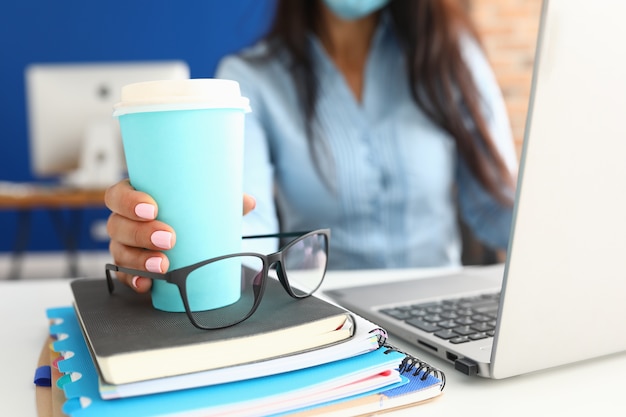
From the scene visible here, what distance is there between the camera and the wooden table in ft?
8.39

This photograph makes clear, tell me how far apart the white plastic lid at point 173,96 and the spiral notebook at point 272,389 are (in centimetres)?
18

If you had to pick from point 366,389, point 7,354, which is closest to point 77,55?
point 7,354

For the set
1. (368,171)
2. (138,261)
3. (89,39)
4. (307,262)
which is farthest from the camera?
(89,39)

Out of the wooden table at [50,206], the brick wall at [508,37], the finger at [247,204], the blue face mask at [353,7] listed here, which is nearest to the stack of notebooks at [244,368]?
the finger at [247,204]

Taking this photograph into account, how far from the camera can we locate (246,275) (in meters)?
0.49

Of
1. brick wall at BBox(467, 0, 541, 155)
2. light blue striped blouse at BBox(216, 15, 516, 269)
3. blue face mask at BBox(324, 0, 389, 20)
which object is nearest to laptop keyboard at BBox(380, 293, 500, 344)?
light blue striped blouse at BBox(216, 15, 516, 269)

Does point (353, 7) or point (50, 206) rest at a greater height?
point (353, 7)

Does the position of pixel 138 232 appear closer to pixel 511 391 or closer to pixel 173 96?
pixel 173 96

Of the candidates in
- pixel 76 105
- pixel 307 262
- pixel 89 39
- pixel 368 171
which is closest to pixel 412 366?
pixel 307 262

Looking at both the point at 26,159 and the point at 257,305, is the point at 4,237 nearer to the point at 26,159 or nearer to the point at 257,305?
the point at 26,159

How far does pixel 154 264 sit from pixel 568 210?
0.95ft

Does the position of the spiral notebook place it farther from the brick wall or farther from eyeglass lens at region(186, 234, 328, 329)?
the brick wall

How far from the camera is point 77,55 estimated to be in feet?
12.8

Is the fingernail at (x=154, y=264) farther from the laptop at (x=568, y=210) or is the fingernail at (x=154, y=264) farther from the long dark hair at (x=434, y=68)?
the long dark hair at (x=434, y=68)
